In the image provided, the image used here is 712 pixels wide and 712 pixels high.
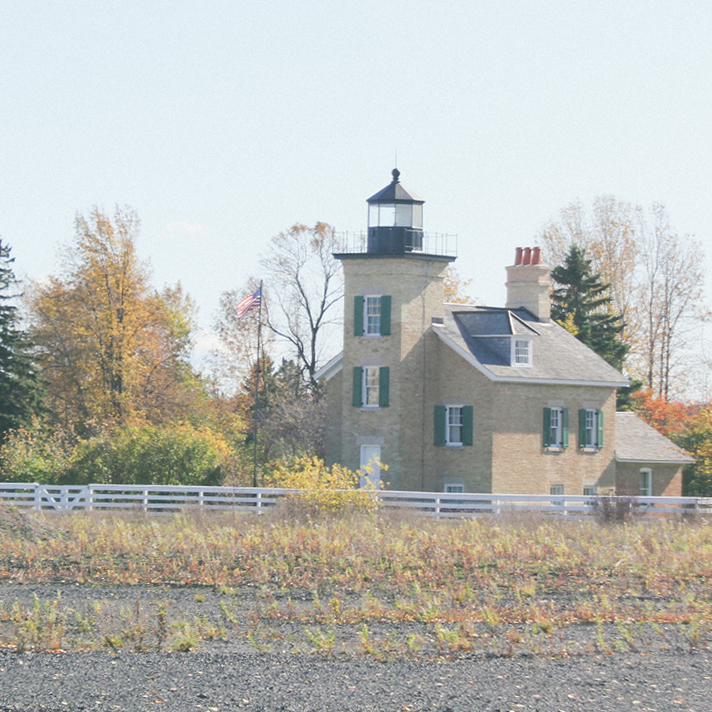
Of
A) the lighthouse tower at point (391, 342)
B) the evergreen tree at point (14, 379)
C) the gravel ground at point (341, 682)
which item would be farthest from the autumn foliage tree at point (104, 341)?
the gravel ground at point (341, 682)

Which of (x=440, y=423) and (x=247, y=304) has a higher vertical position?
(x=247, y=304)

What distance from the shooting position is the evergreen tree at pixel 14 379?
A: 4091 centimetres

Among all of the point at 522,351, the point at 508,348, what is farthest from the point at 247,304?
the point at 522,351

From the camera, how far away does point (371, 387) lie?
35.8 meters

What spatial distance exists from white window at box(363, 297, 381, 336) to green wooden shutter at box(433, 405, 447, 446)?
3227 millimetres

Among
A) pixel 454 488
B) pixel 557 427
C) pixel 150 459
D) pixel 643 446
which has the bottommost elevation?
pixel 454 488

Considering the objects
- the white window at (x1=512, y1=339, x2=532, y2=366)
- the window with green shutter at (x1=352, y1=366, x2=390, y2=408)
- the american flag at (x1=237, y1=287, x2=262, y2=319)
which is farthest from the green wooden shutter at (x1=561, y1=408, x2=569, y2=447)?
the american flag at (x1=237, y1=287, x2=262, y2=319)

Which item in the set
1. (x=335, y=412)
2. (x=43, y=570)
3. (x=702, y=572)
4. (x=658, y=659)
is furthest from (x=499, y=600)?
(x=335, y=412)

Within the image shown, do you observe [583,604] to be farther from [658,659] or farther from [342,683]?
[342,683]

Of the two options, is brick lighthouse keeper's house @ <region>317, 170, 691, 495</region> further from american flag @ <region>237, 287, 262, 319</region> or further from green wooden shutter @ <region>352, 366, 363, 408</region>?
american flag @ <region>237, 287, 262, 319</region>

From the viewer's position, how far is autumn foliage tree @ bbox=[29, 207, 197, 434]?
149 feet

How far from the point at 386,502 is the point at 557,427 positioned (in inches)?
330

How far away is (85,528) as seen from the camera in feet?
79.7

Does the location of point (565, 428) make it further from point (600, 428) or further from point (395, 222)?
point (395, 222)
